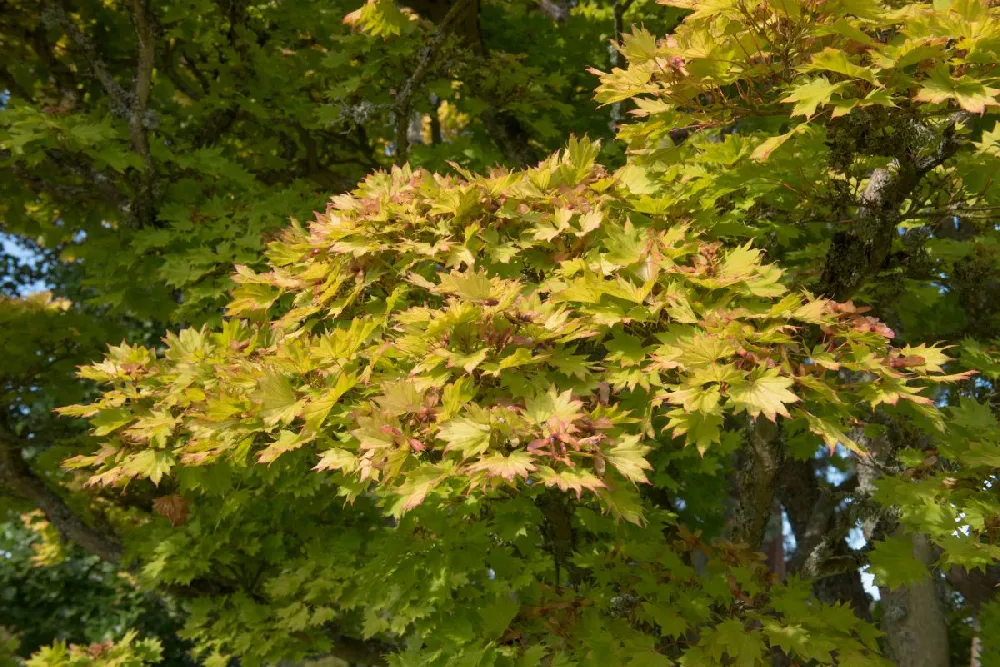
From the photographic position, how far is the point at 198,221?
5684mm

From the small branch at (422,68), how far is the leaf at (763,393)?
4052 millimetres

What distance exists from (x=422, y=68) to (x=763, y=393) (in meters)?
4.12

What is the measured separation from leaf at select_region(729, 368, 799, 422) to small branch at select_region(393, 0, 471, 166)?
4.05 meters

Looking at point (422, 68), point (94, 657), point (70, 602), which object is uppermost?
point (422, 68)

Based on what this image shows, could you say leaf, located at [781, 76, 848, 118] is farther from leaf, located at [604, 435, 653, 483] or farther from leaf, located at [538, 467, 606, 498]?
leaf, located at [538, 467, 606, 498]

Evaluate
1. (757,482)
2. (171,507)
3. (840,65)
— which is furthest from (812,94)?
(171,507)

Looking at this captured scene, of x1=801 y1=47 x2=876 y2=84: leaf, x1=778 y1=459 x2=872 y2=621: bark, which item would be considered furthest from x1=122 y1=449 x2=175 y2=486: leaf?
x1=778 y1=459 x2=872 y2=621: bark

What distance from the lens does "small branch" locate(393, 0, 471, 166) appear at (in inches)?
216

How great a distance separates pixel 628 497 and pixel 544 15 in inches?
260

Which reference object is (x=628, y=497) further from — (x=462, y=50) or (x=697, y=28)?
(x=462, y=50)

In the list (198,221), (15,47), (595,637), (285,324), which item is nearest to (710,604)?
(595,637)

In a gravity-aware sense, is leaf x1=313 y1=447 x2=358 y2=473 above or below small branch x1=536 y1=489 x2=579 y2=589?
above

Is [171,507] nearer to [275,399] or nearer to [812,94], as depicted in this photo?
[275,399]

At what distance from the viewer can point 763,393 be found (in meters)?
2.37
